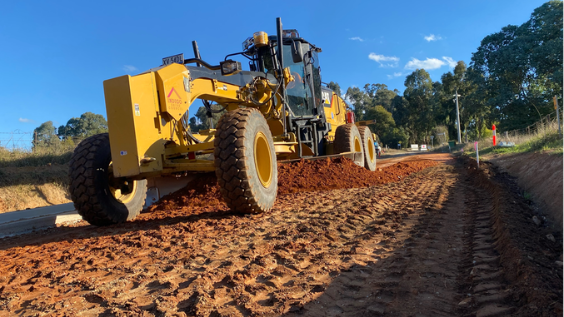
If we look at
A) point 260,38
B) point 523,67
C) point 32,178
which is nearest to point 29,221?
point 260,38

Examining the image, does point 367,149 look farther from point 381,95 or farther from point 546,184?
point 381,95

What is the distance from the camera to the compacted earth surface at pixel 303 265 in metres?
2.10

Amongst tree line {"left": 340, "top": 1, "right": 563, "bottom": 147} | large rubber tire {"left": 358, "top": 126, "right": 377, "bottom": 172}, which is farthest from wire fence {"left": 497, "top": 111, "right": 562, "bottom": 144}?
large rubber tire {"left": 358, "top": 126, "right": 377, "bottom": 172}

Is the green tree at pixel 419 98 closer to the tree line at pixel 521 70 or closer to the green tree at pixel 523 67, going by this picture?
the tree line at pixel 521 70

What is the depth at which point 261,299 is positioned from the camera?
2.19 m

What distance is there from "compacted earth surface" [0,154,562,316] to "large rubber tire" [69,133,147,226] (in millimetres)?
215

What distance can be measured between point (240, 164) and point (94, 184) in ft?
6.59

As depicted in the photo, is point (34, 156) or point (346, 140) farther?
point (34, 156)

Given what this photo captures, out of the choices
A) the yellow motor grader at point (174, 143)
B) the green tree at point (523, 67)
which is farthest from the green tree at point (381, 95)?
the yellow motor grader at point (174, 143)

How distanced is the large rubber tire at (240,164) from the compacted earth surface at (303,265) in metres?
0.28

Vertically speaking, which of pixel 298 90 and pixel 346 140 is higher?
pixel 298 90

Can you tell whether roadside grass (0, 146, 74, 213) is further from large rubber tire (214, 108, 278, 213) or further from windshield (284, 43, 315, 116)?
large rubber tire (214, 108, 278, 213)

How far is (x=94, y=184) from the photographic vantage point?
449 cm

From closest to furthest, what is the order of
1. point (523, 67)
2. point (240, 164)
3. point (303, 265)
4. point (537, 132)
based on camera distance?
point (303, 265) < point (240, 164) < point (537, 132) < point (523, 67)
